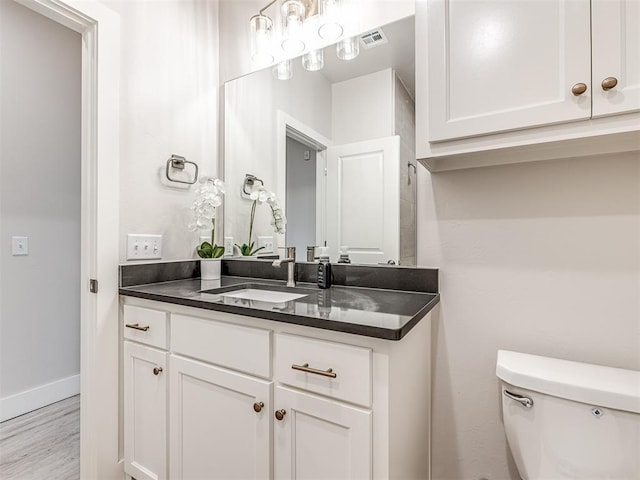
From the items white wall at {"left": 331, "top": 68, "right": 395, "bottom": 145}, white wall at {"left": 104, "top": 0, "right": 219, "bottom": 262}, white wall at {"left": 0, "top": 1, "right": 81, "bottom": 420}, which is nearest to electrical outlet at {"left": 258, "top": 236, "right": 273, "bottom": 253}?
white wall at {"left": 104, "top": 0, "right": 219, "bottom": 262}

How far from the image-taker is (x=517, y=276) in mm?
1136

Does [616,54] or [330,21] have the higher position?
[330,21]

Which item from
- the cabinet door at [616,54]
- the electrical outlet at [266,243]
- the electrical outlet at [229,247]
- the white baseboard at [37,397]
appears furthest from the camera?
the white baseboard at [37,397]

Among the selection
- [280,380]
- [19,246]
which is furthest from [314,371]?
[19,246]

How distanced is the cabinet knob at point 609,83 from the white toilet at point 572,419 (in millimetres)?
754

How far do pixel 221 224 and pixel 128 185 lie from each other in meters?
0.56

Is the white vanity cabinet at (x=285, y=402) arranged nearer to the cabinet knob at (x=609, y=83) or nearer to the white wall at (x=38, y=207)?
the cabinet knob at (x=609, y=83)

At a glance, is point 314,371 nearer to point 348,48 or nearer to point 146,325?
point 146,325

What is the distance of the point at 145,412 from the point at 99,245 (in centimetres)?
71

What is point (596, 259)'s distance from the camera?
40.5 inches

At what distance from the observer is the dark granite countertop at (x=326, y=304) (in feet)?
2.71

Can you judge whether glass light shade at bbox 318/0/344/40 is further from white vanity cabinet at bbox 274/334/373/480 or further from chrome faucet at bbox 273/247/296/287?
white vanity cabinet at bbox 274/334/373/480

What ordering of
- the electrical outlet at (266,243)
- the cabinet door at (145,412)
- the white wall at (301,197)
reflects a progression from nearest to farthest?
the cabinet door at (145,412)
the white wall at (301,197)
the electrical outlet at (266,243)

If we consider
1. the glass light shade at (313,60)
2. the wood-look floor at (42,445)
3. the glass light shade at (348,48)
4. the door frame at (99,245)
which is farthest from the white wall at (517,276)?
the wood-look floor at (42,445)
